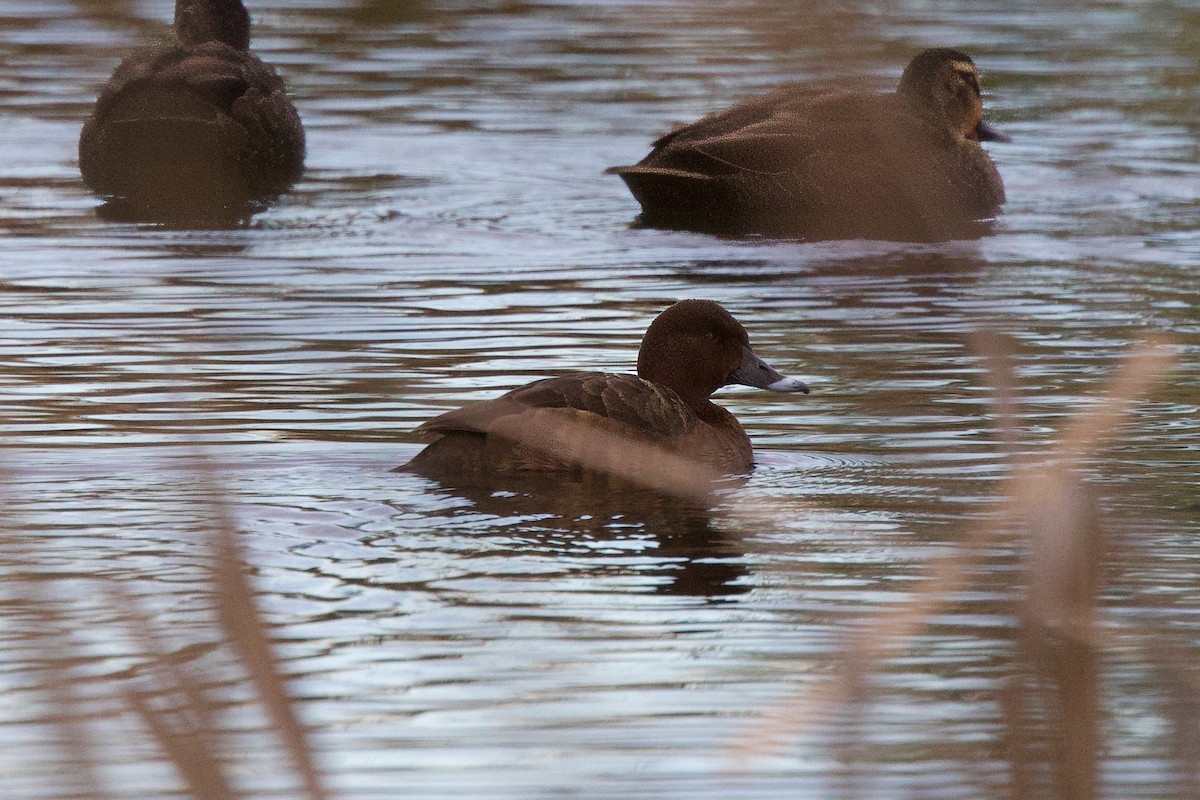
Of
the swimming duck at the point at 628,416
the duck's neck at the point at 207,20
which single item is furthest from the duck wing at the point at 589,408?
the duck's neck at the point at 207,20

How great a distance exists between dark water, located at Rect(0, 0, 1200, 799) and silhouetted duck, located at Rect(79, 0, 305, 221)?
0.93 ft

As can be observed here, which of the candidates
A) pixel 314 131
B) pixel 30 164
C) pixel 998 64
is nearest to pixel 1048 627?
pixel 30 164

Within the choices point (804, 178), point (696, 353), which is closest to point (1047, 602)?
point (696, 353)

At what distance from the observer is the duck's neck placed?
45.2 ft

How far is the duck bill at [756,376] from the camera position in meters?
7.39

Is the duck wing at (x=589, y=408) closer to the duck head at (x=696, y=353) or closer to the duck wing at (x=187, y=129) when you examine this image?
the duck head at (x=696, y=353)

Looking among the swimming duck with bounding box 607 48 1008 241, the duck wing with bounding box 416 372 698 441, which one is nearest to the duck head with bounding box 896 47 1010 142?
the swimming duck with bounding box 607 48 1008 241

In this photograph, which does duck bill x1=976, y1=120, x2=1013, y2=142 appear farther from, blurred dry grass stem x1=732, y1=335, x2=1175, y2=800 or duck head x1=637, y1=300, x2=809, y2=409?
blurred dry grass stem x1=732, y1=335, x2=1175, y2=800

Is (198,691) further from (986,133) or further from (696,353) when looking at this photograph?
(986,133)

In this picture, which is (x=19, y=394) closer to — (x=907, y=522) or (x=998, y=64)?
(x=907, y=522)

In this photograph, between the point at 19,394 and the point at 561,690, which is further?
the point at 19,394

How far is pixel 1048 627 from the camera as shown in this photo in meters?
2.09

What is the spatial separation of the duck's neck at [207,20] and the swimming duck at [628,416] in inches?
288

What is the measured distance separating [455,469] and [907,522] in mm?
1383
